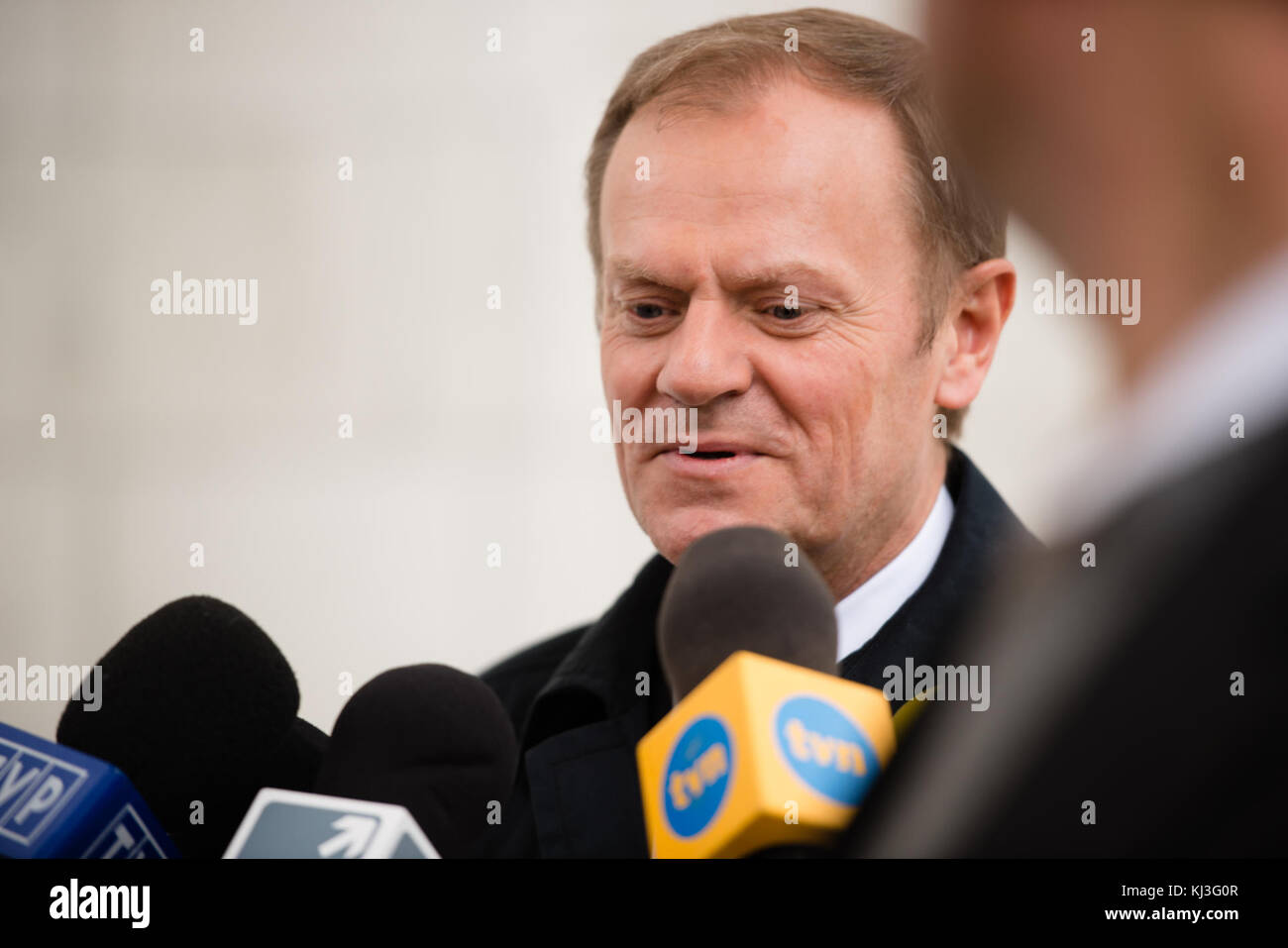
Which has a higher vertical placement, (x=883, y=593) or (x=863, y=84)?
(x=863, y=84)

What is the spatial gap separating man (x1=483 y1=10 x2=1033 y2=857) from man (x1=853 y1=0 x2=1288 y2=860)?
45.0 inches

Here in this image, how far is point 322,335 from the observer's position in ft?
11.8

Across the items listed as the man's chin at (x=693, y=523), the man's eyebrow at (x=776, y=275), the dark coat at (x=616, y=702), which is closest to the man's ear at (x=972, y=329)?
the dark coat at (x=616, y=702)

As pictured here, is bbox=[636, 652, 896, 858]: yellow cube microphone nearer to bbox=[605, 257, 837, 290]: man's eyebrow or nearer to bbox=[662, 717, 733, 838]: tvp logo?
bbox=[662, 717, 733, 838]: tvp logo

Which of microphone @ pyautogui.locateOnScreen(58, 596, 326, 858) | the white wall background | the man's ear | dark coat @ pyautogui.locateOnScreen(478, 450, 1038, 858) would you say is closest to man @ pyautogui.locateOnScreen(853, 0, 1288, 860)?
microphone @ pyautogui.locateOnScreen(58, 596, 326, 858)

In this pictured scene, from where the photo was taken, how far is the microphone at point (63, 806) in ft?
2.90

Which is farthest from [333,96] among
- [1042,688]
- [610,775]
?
[1042,688]

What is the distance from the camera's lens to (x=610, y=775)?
1.60 m

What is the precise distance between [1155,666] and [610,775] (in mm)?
1238

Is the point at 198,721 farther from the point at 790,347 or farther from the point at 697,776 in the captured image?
the point at 790,347

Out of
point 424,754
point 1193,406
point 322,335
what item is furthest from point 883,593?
point 322,335

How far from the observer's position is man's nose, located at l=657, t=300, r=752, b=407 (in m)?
1.66

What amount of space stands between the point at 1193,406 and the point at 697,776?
18.4 inches

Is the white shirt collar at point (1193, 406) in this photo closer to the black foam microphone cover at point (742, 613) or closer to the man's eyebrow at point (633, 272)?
the black foam microphone cover at point (742, 613)
